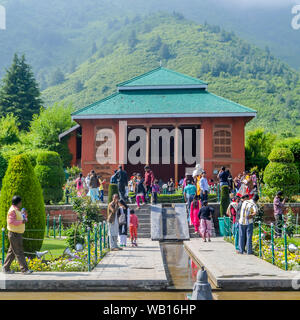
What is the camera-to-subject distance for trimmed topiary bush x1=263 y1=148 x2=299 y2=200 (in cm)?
2252

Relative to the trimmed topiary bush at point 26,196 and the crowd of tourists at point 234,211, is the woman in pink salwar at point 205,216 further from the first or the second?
the trimmed topiary bush at point 26,196

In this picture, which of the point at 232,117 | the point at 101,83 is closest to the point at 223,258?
the point at 232,117

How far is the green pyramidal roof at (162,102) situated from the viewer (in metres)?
28.8

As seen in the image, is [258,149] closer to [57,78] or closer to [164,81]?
[164,81]

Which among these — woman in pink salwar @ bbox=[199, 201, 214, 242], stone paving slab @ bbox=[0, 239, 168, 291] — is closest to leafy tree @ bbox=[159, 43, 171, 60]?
woman in pink salwar @ bbox=[199, 201, 214, 242]

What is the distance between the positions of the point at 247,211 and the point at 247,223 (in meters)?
0.34

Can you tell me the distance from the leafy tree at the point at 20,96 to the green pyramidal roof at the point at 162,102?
24.4 m

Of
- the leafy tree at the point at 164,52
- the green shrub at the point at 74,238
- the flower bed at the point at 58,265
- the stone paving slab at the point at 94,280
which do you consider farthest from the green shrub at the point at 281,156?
the leafy tree at the point at 164,52

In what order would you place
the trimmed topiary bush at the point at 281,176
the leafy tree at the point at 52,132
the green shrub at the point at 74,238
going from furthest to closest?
the leafy tree at the point at 52,132 → the trimmed topiary bush at the point at 281,176 → the green shrub at the point at 74,238

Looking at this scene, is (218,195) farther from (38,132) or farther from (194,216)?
(38,132)

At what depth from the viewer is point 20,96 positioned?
54969 mm
